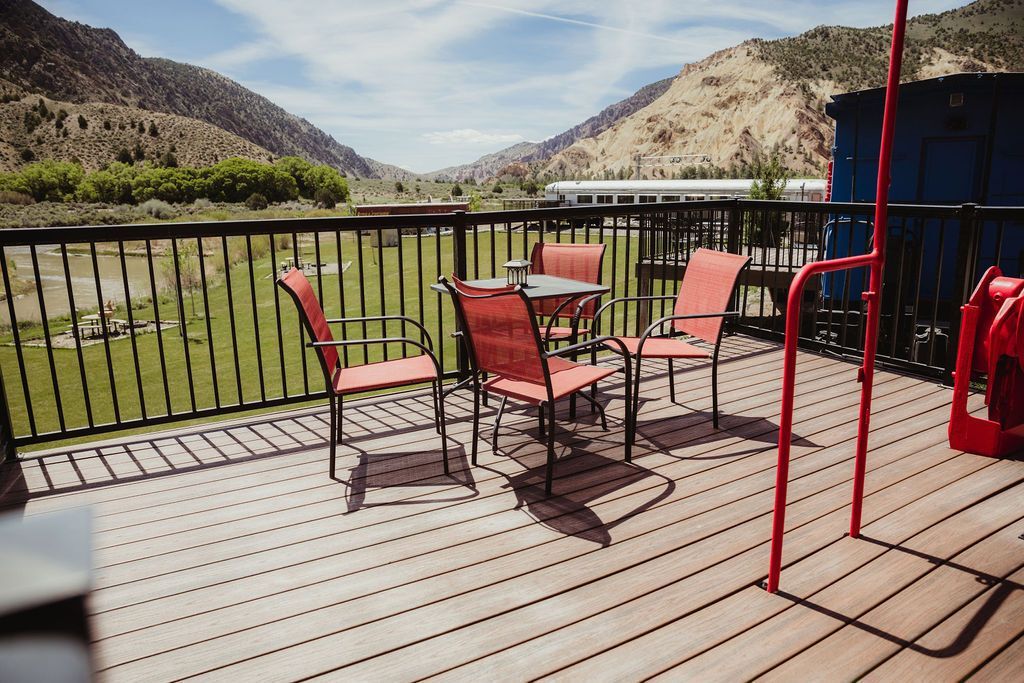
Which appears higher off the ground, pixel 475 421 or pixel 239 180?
pixel 239 180

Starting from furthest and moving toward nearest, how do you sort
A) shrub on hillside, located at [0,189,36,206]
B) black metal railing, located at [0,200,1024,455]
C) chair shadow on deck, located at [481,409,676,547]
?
shrub on hillside, located at [0,189,36,206] → black metal railing, located at [0,200,1024,455] → chair shadow on deck, located at [481,409,676,547]

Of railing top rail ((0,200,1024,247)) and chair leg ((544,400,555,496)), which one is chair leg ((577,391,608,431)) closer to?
chair leg ((544,400,555,496))

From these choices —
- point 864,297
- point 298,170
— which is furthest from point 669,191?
point 298,170

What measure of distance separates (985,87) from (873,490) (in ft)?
21.0

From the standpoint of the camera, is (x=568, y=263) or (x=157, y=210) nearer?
(x=568, y=263)

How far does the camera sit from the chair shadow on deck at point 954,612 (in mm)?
1784

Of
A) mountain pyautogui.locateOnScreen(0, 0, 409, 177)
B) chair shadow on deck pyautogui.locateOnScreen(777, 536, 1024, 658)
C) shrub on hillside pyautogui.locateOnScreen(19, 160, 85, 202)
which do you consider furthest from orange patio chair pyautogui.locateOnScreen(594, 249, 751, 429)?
mountain pyautogui.locateOnScreen(0, 0, 409, 177)

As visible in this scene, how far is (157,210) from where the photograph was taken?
177ft

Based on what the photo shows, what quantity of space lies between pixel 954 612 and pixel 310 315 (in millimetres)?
2569

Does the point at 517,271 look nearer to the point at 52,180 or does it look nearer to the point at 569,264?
the point at 569,264

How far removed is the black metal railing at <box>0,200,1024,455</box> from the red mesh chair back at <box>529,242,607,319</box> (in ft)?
0.73

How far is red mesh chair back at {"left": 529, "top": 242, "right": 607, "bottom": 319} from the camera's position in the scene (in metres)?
4.21

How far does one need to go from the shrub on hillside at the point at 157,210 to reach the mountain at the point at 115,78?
17435 mm

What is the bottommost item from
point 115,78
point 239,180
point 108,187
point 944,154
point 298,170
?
point 944,154
